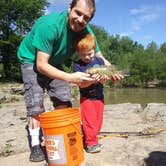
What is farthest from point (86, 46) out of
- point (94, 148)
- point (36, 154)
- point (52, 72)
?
point (36, 154)

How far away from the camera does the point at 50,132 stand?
4332 millimetres

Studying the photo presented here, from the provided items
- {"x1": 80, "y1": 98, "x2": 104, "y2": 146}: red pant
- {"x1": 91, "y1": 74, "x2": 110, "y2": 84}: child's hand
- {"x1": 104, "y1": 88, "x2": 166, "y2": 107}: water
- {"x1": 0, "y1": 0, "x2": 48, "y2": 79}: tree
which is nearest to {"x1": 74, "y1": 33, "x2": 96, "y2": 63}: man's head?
{"x1": 91, "y1": 74, "x2": 110, "y2": 84}: child's hand

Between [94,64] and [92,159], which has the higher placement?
[94,64]

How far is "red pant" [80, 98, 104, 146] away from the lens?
16.2ft

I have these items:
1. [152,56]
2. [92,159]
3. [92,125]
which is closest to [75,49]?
[92,125]

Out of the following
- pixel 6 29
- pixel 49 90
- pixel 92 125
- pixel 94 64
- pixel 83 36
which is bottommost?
pixel 92 125

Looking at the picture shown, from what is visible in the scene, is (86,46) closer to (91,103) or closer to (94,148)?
(91,103)

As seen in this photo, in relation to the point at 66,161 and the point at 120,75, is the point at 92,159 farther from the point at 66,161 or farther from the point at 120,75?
the point at 120,75

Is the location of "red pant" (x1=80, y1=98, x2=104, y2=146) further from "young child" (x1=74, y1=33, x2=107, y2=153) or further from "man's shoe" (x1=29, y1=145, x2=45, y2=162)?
"man's shoe" (x1=29, y1=145, x2=45, y2=162)

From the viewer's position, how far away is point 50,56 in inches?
184

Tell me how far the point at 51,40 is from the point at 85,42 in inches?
19.5

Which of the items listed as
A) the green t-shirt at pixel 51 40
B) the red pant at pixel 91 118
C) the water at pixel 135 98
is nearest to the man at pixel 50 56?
the green t-shirt at pixel 51 40

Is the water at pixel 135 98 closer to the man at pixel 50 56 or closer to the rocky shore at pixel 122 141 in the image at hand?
the rocky shore at pixel 122 141

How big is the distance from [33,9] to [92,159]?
3955 centimetres
